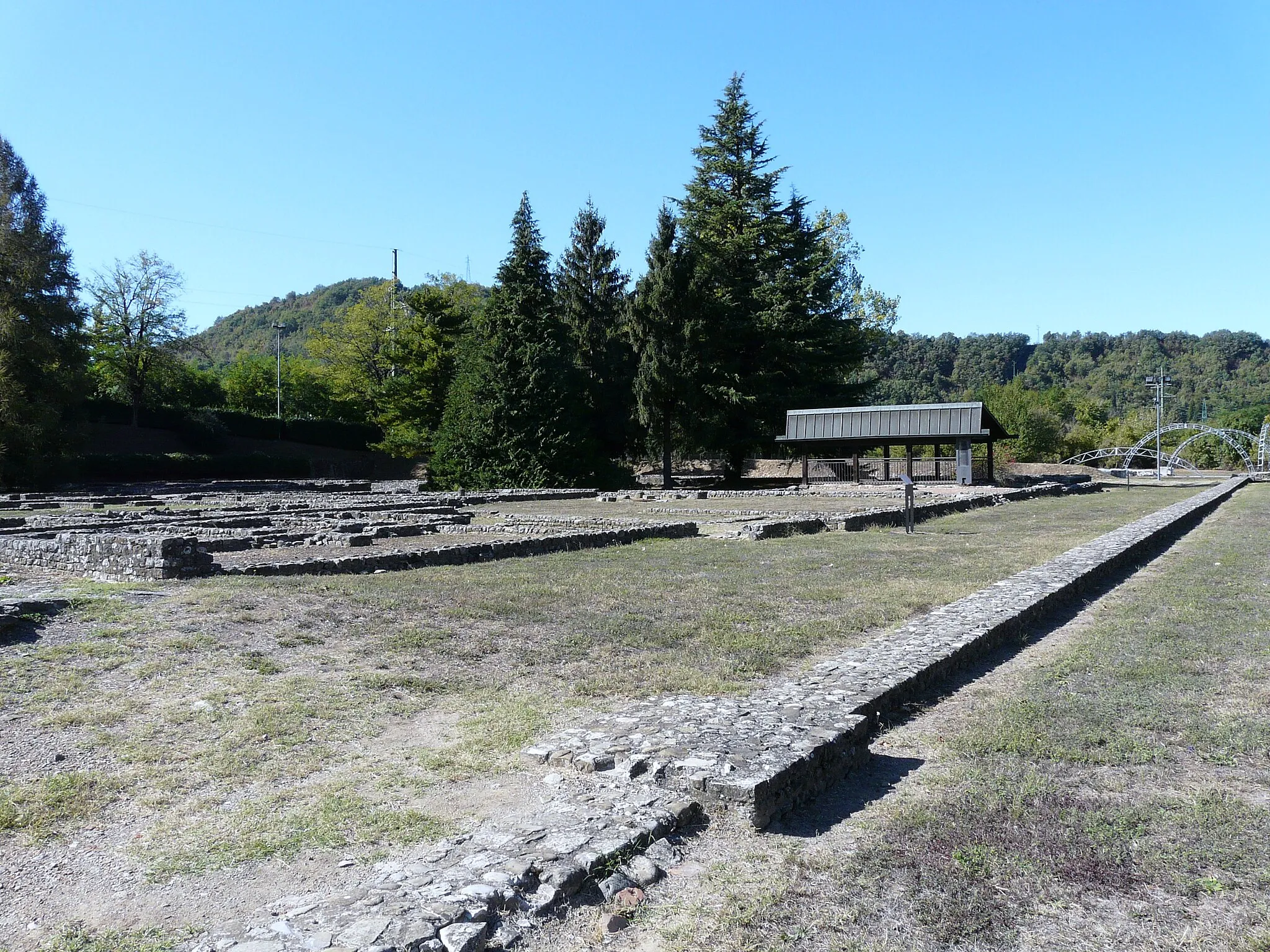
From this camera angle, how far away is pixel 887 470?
3900 centimetres

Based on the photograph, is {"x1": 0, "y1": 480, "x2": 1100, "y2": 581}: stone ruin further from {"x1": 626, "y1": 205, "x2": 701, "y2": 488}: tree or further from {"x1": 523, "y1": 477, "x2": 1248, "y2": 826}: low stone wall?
{"x1": 523, "y1": 477, "x2": 1248, "y2": 826}: low stone wall

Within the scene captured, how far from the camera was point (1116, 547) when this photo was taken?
13469 mm

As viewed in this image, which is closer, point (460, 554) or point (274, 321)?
point (460, 554)

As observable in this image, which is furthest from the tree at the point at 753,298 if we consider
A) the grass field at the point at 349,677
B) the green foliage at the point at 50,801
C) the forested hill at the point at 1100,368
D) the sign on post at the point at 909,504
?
the forested hill at the point at 1100,368

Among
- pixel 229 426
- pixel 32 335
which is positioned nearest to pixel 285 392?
pixel 229 426

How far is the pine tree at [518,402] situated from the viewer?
125 feet

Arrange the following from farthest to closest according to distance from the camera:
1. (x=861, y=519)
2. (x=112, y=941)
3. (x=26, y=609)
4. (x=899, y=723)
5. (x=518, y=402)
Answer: (x=518, y=402) → (x=861, y=519) → (x=26, y=609) → (x=899, y=723) → (x=112, y=941)

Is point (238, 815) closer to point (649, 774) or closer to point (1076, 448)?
point (649, 774)

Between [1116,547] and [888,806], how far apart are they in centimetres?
1104

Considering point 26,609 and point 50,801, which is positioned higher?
point 26,609

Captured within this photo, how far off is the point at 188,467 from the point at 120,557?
125 feet

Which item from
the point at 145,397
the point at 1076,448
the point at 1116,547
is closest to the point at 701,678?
the point at 1116,547

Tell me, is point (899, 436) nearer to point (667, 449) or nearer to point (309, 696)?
point (667, 449)

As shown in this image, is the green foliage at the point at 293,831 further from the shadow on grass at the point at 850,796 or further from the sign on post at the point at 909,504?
the sign on post at the point at 909,504
